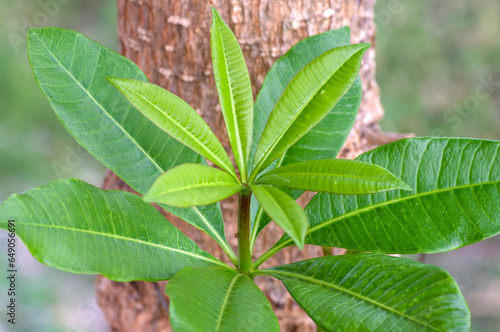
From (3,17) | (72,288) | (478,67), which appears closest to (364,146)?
(72,288)

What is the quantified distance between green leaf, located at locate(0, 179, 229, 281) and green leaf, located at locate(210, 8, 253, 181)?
0.17 metres

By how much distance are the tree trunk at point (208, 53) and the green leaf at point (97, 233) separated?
380 millimetres

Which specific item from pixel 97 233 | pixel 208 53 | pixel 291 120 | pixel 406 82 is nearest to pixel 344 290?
pixel 291 120

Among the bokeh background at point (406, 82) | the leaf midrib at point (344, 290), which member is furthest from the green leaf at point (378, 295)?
the bokeh background at point (406, 82)

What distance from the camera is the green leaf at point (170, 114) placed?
0.65 meters

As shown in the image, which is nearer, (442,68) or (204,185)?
(204,185)

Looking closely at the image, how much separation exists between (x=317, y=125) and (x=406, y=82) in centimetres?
248

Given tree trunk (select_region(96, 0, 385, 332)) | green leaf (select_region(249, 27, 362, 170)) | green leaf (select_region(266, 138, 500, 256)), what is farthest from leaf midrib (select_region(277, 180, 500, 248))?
tree trunk (select_region(96, 0, 385, 332))

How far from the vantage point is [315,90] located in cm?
72

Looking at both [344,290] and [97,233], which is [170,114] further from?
[344,290]

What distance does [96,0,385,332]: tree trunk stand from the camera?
1065 millimetres

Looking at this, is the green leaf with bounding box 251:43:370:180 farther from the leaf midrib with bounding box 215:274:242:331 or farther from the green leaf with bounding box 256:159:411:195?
the leaf midrib with bounding box 215:274:242:331

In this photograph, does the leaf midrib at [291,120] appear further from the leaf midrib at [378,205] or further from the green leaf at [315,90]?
the leaf midrib at [378,205]

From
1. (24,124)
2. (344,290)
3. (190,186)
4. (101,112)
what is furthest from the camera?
(24,124)
